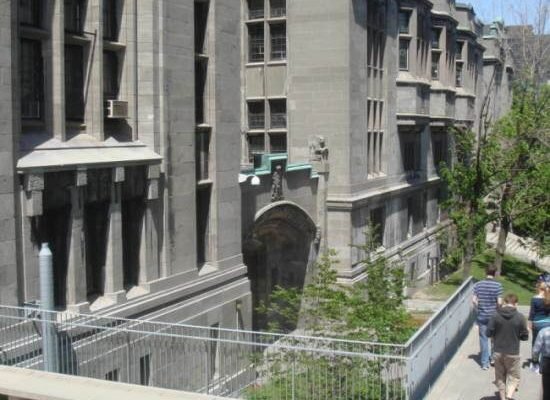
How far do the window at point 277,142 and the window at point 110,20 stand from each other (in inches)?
531

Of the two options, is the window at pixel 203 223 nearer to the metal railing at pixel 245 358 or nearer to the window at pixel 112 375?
the metal railing at pixel 245 358

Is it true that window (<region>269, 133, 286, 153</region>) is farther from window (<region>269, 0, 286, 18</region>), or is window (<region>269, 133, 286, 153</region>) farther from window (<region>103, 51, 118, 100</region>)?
window (<region>103, 51, 118, 100</region>)

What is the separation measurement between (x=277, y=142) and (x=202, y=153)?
34.3 feet

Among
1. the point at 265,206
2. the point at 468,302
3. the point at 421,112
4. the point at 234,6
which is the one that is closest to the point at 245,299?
the point at 265,206

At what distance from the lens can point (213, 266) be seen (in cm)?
1941

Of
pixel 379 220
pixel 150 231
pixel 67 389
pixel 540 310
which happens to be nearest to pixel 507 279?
pixel 379 220

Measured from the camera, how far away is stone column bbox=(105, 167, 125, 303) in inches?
599

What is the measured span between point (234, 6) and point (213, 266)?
6.71 m

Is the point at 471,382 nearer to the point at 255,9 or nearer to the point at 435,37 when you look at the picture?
the point at 255,9

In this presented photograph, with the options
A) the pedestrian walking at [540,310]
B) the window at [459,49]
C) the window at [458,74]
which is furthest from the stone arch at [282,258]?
the window at [459,49]

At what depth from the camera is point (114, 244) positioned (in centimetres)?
1531

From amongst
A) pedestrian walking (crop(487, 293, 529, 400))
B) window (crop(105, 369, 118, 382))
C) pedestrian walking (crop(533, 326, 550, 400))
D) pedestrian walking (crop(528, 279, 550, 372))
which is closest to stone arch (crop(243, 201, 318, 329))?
window (crop(105, 369, 118, 382))

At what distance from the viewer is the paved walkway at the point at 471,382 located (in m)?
13.5

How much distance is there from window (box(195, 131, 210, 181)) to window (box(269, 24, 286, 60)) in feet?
34.0
